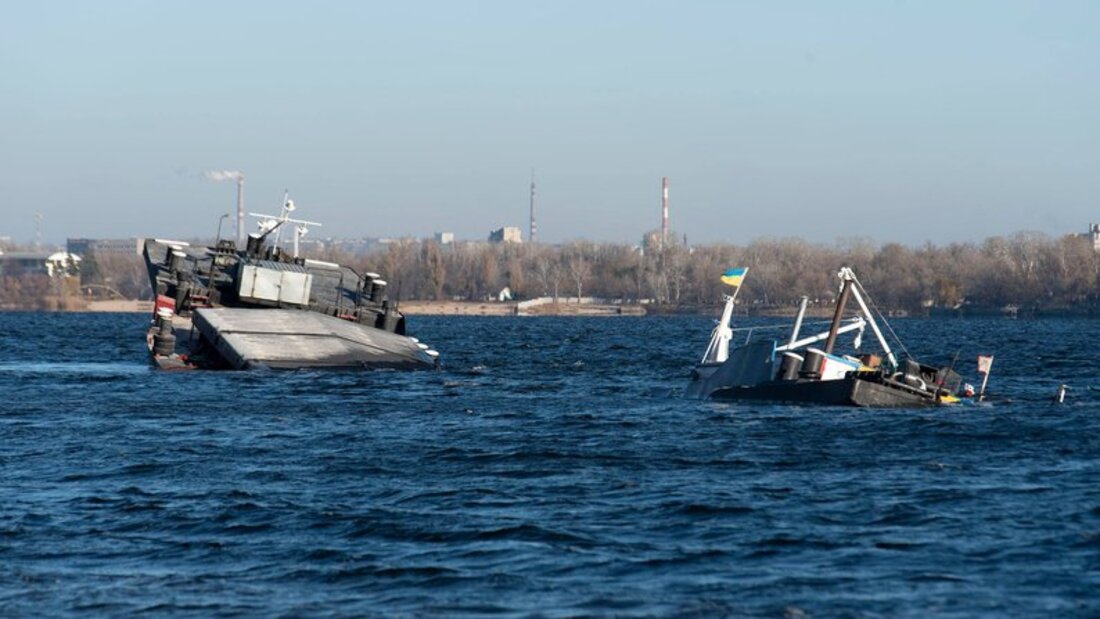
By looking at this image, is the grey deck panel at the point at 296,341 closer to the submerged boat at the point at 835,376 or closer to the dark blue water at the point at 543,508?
the dark blue water at the point at 543,508

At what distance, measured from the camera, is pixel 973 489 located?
2784cm

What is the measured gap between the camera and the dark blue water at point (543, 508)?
64.6 feet

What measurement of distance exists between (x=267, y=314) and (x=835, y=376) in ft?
90.0

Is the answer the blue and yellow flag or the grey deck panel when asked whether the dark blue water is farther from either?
the grey deck panel

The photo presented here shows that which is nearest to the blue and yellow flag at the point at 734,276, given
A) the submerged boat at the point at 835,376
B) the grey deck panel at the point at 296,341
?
the submerged boat at the point at 835,376

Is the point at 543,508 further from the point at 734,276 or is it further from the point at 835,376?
the point at 734,276

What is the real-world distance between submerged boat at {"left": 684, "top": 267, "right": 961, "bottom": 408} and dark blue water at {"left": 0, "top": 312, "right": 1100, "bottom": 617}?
31.6 inches

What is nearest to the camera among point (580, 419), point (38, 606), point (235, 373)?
point (38, 606)

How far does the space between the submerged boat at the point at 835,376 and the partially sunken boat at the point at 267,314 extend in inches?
782

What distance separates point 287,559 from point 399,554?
4.97 feet

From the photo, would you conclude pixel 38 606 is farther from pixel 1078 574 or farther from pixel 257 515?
pixel 1078 574

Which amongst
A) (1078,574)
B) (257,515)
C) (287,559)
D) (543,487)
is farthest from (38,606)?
(1078,574)

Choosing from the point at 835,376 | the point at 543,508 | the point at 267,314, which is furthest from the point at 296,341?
the point at 543,508

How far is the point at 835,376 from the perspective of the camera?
4269cm
